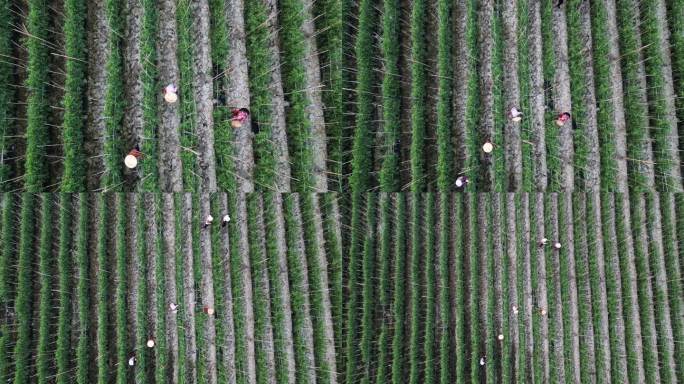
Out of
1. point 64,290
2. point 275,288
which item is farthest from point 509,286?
point 64,290

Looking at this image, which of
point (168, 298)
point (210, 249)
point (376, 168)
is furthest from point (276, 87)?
point (168, 298)

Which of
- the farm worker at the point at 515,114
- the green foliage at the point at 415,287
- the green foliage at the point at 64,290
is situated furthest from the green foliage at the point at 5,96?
the farm worker at the point at 515,114

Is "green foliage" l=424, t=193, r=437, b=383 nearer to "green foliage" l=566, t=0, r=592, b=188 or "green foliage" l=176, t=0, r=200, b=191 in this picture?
"green foliage" l=566, t=0, r=592, b=188

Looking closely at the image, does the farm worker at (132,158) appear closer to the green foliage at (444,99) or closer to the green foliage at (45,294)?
the green foliage at (45,294)

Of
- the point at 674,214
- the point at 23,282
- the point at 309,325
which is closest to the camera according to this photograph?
the point at 23,282

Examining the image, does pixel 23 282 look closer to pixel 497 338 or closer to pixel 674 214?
pixel 497 338
